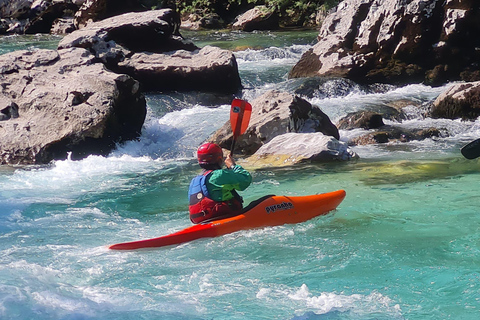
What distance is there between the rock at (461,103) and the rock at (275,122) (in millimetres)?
2220

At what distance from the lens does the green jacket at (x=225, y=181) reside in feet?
16.7

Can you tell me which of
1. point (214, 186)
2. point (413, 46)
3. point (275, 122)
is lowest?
point (275, 122)

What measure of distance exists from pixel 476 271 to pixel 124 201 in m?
3.80

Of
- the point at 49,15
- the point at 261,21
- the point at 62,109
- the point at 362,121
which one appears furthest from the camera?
the point at 49,15

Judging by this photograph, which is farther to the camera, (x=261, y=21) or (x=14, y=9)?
(x=14, y=9)

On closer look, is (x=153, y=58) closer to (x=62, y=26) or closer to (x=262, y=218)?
(x=262, y=218)

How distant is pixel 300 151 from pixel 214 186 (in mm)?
3112

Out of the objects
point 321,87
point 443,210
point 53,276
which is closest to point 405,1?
point 321,87

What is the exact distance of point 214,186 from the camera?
5148 mm

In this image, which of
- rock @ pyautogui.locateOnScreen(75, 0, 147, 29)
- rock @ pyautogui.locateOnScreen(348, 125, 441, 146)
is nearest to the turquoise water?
rock @ pyautogui.locateOnScreen(348, 125, 441, 146)

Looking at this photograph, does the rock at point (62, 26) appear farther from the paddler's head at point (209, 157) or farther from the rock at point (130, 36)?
the paddler's head at point (209, 157)

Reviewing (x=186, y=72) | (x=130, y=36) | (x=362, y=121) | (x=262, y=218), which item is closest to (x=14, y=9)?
(x=130, y=36)

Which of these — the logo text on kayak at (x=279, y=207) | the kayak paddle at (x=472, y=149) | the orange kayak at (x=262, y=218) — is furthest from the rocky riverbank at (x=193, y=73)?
the kayak paddle at (x=472, y=149)

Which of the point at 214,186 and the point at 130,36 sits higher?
the point at 130,36
